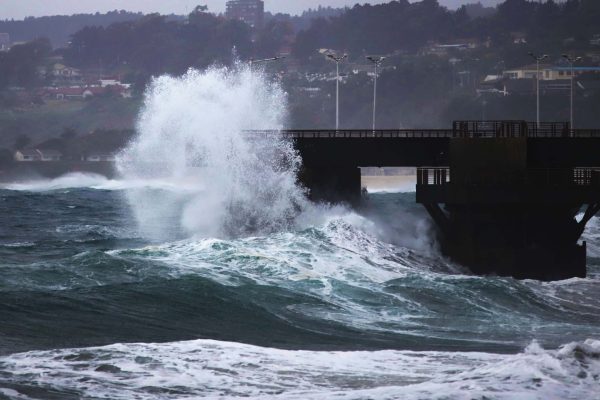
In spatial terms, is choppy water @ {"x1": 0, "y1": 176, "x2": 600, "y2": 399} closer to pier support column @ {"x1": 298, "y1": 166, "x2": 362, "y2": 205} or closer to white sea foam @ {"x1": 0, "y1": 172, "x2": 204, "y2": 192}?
pier support column @ {"x1": 298, "y1": 166, "x2": 362, "y2": 205}

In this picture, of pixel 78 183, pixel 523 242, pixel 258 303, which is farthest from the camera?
pixel 78 183

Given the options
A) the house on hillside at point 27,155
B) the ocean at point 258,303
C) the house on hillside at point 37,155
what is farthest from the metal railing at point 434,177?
the house on hillside at point 27,155

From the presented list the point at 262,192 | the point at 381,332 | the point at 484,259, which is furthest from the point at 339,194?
the point at 381,332

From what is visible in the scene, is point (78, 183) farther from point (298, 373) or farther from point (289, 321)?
point (298, 373)

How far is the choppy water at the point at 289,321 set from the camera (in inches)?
869

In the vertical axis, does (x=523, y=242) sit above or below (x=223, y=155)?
below

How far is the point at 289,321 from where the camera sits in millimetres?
29312

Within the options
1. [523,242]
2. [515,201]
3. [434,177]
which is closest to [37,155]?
[434,177]

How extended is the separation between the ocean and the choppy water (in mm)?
64

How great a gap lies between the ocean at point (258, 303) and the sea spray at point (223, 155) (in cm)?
9

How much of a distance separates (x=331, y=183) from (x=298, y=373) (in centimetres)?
2563

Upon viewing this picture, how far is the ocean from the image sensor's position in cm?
2231

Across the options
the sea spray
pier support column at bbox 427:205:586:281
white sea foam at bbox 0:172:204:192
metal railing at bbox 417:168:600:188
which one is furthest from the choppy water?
white sea foam at bbox 0:172:204:192

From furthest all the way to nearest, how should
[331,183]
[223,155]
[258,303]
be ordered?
[223,155]
[331,183]
[258,303]
